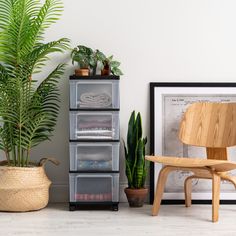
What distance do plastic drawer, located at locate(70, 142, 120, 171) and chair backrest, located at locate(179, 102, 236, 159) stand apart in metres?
0.57

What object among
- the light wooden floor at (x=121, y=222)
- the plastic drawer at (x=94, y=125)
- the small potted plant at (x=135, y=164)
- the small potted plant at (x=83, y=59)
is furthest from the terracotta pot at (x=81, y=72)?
the light wooden floor at (x=121, y=222)

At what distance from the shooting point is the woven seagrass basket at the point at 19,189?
13.7 feet

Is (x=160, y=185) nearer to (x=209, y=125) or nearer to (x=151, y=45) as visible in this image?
(x=209, y=125)

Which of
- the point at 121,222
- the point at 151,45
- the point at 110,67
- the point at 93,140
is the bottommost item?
the point at 121,222

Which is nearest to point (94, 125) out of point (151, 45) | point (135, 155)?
point (135, 155)

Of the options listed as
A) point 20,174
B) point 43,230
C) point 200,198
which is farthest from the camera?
point 200,198

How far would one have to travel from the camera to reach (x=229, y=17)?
4672mm

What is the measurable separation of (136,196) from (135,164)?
26cm

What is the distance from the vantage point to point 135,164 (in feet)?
14.4

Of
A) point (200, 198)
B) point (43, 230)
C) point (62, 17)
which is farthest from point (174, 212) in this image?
point (62, 17)

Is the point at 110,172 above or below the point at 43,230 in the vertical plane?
above

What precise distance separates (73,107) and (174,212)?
1.14 metres

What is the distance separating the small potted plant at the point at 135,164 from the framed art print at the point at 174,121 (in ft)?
0.75

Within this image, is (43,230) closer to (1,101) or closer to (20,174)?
(20,174)
